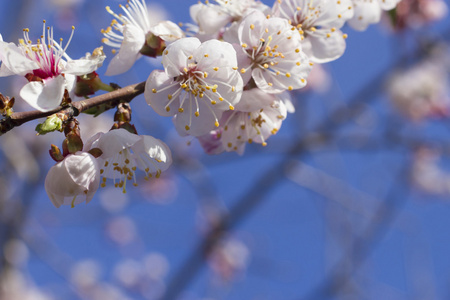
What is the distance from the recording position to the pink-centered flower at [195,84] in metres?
1.05

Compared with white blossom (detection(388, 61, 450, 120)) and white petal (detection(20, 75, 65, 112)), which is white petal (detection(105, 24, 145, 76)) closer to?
white petal (detection(20, 75, 65, 112))

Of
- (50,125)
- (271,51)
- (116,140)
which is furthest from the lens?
(271,51)

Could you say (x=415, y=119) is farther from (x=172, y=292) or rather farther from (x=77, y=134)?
(x=77, y=134)

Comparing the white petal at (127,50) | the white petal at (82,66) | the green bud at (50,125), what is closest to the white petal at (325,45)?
the white petal at (127,50)

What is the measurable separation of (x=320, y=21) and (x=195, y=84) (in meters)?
0.47

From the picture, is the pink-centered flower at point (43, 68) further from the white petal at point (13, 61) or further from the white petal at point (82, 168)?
the white petal at point (82, 168)

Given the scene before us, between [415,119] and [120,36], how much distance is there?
4.03m

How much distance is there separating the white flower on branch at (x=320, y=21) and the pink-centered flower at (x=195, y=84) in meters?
0.32

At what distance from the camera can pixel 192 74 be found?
3.71 feet

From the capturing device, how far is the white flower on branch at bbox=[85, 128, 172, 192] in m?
1.04

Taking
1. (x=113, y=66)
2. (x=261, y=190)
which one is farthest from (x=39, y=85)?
(x=261, y=190)

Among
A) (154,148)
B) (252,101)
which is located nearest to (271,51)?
(252,101)

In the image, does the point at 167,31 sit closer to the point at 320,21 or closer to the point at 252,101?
the point at 252,101

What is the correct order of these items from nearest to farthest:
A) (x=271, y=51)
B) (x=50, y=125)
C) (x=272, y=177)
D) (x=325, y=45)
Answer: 1. (x=50, y=125)
2. (x=271, y=51)
3. (x=325, y=45)
4. (x=272, y=177)
